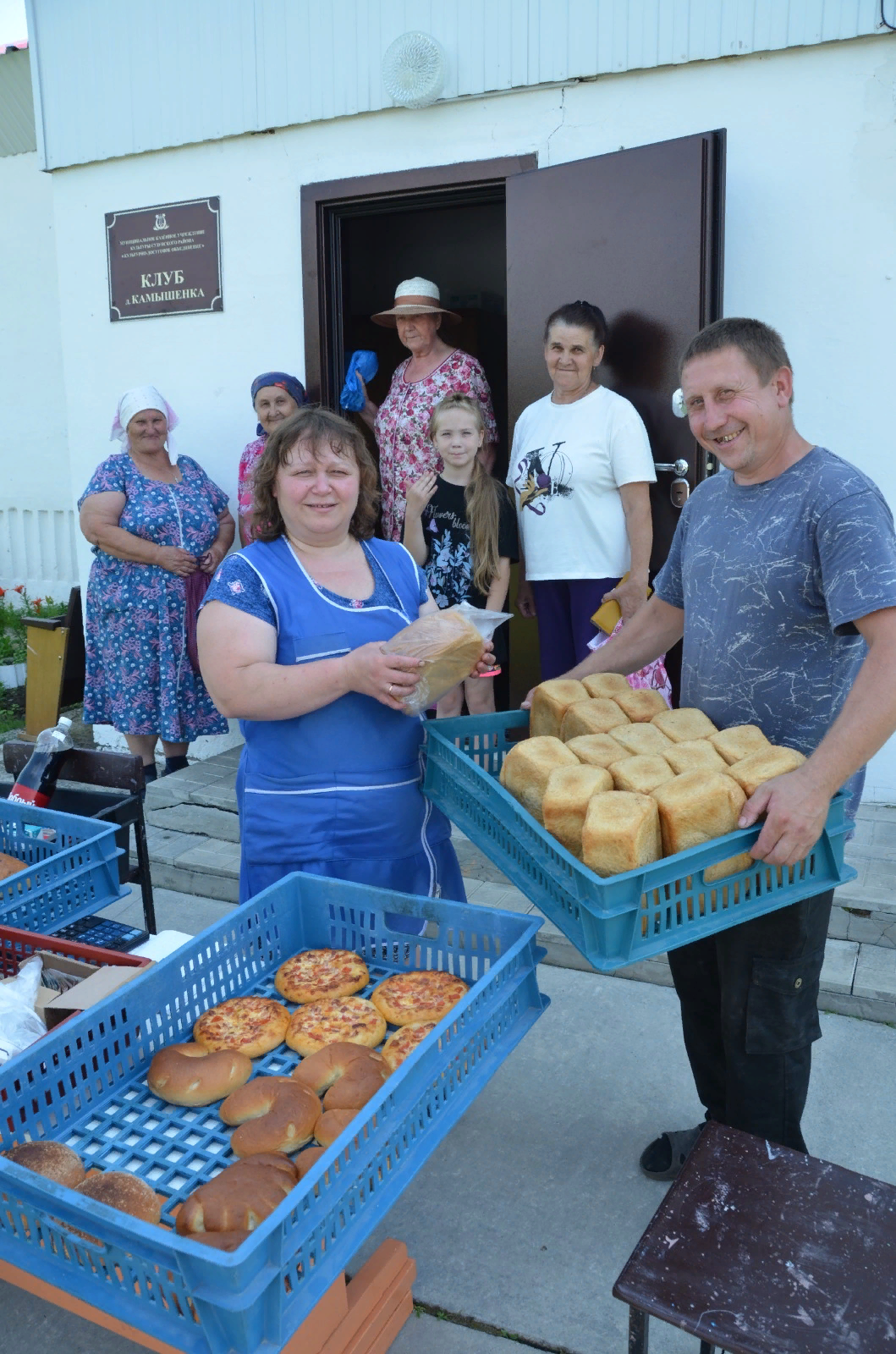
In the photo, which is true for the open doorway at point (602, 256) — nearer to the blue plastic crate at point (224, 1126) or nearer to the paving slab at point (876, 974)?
the paving slab at point (876, 974)

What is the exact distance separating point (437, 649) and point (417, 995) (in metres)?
0.67

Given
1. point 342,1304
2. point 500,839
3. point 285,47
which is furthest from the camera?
point 285,47

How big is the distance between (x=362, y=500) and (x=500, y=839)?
0.98 meters

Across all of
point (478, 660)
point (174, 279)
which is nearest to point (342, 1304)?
point (478, 660)

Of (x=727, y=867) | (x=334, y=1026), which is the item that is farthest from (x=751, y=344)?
(x=334, y=1026)

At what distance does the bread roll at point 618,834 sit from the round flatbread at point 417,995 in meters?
0.33

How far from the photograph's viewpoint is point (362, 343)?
26.0 ft

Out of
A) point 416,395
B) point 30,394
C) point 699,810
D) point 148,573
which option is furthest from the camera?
point 30,394

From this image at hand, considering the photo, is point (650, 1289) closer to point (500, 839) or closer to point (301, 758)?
point (500, 839)

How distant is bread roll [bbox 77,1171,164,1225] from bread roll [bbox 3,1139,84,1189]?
3 centimetres

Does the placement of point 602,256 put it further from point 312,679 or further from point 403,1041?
point 403,1041

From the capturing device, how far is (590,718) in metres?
2.14

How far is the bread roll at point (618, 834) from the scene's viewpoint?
166 centimetres

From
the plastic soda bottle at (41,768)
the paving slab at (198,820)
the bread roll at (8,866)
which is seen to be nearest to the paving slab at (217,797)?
the paving slab at (198,820)
